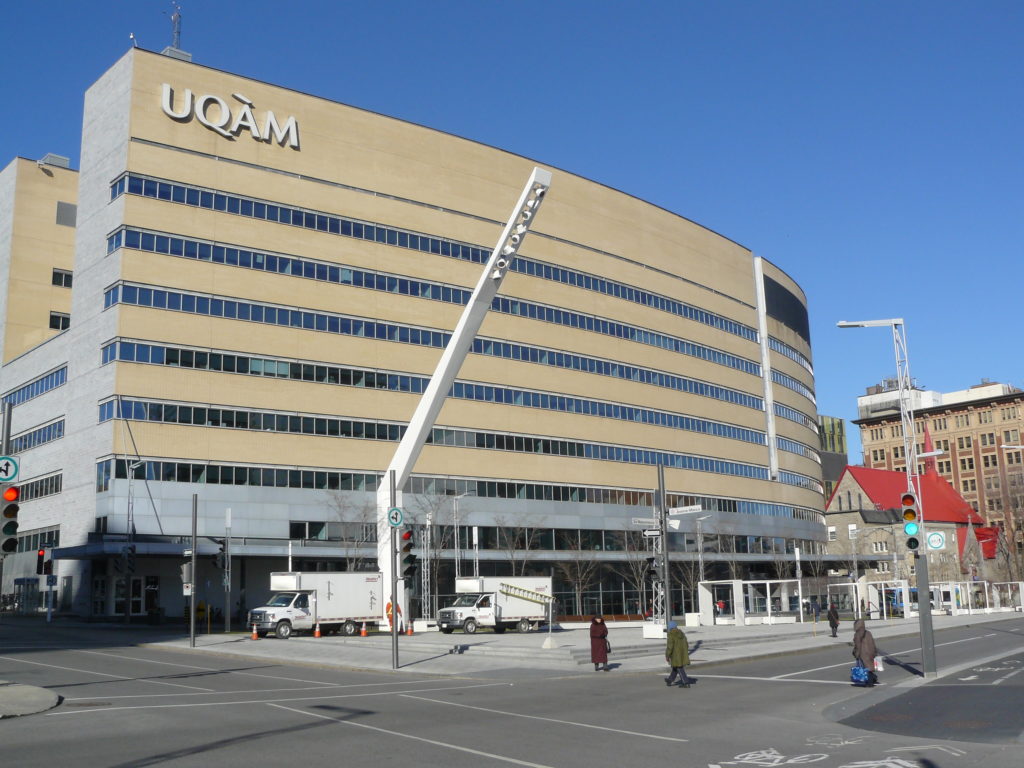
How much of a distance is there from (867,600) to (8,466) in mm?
58759

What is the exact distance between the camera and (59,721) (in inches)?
666

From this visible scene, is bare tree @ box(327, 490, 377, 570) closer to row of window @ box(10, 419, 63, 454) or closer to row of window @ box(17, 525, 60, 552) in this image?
row of window @ box(17, 525, 60, 552)

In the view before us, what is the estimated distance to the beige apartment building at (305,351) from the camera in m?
59.8

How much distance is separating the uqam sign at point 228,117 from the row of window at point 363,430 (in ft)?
60.4

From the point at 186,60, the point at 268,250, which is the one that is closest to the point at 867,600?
the point at 268,250

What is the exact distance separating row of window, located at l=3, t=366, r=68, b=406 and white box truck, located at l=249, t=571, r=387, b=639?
95.6 feet

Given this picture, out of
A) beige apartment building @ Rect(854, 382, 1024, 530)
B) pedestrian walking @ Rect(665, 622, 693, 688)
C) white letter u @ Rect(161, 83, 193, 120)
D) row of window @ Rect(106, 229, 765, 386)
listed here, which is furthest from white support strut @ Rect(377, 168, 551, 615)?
Answer: beige apartment building @ Rect(854, 382, 1024, 530)

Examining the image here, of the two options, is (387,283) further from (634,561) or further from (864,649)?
(864,649)

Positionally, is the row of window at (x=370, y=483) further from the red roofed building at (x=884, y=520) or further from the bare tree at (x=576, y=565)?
the red roofed building at (x=884, y=520)

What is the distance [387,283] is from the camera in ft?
229

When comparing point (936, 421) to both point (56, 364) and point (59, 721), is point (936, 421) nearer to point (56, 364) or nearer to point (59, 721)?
point (56, 364)

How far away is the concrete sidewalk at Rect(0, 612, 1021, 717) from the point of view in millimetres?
30188

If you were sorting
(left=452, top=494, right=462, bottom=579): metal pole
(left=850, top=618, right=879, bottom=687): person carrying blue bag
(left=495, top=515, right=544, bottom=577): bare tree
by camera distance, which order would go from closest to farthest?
1. (left=850, top=618, right=879, bottom=687): person carrying blue bag
2. (left=452, top=494, right=462, bottom=579): metal pole
3. (left=495, top=515, right=544, bottom=577): bare tree

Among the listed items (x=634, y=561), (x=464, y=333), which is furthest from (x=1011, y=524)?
(x=464, y=333)
